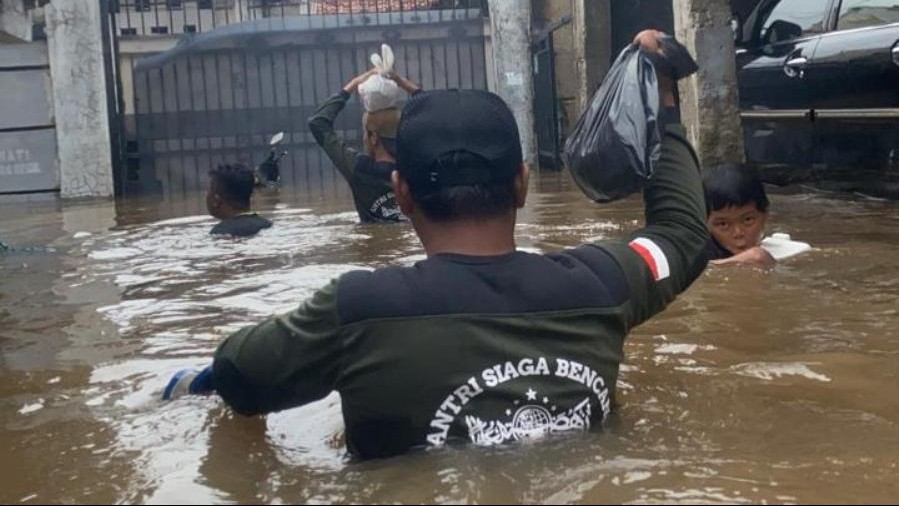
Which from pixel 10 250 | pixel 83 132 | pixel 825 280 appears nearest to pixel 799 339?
pixel 825 280

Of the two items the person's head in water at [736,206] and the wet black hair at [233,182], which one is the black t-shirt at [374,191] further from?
the person's head in water at [736,206]

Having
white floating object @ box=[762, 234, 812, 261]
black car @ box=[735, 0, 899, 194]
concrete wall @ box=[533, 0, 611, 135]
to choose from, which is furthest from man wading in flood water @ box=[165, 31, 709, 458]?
concrete wall @ box=[533, 0, 611, 135]

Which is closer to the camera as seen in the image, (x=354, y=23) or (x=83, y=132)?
(x=83, y=132)

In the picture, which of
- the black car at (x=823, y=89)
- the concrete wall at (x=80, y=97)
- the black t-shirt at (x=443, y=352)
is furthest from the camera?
the concrete wall at (x=80, y=97)

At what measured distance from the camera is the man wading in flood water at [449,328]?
2.52 meters

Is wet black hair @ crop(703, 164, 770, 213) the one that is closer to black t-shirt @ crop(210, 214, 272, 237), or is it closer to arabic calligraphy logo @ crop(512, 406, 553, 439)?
arabic calligraphy logo @ crop(512, 406, 553, 439)

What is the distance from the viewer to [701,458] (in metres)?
2.60

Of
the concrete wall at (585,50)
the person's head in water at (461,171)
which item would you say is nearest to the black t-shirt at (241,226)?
the person's head in water at (461,171)

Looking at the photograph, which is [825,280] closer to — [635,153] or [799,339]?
[799,339]

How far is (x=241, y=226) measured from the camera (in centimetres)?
802

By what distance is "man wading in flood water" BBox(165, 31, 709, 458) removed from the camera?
2518 mm

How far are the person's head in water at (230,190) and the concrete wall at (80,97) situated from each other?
23.1ft

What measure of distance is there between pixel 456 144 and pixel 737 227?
3.27m

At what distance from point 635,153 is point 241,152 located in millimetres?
13733
